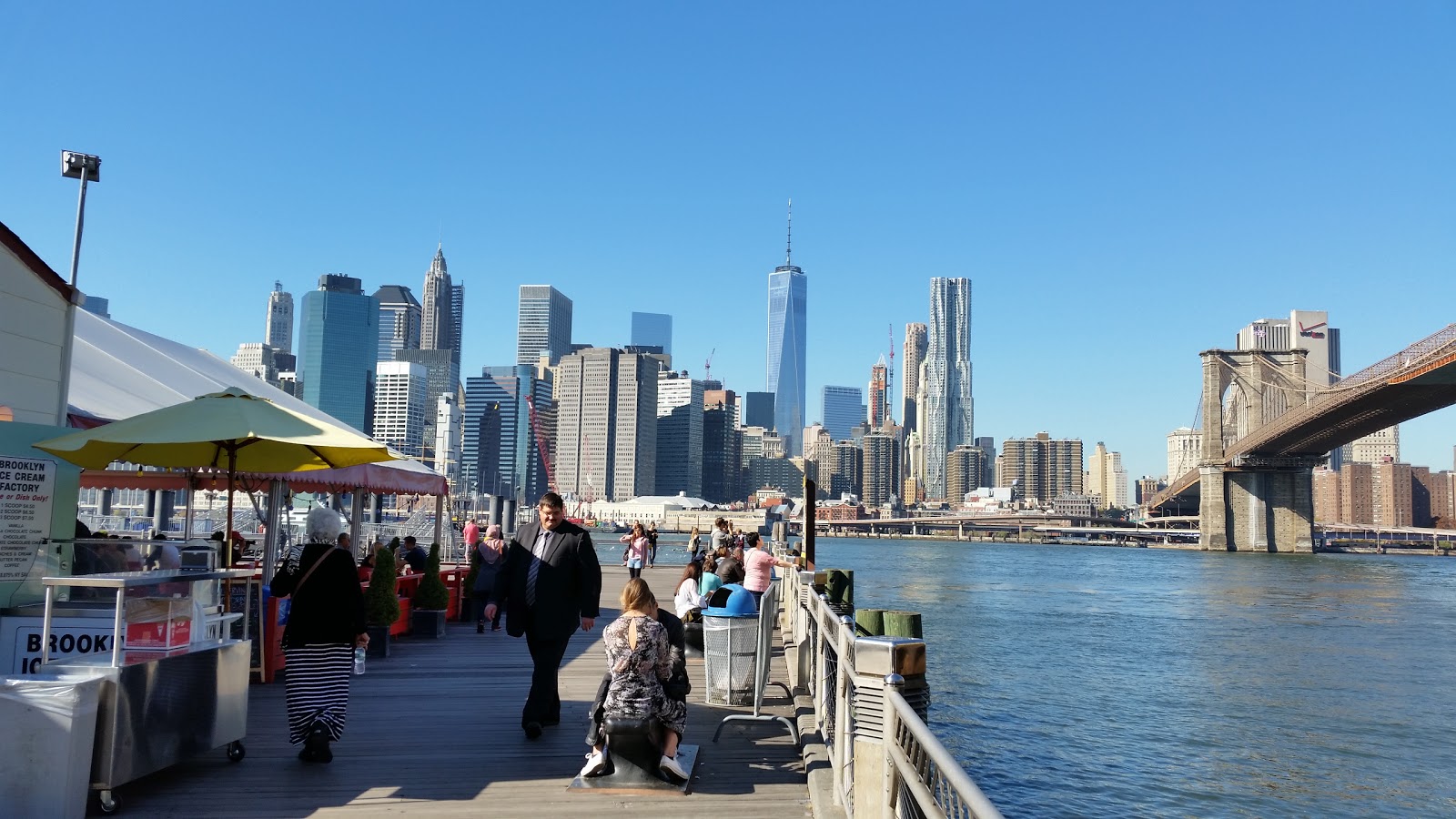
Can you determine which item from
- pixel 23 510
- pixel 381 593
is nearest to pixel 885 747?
pixel 23 510

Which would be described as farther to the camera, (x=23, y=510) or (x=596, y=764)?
(x=23, y=510)

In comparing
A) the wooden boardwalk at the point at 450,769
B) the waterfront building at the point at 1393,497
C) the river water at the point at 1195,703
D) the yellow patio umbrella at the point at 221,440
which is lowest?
the river water at the point at 1195,703

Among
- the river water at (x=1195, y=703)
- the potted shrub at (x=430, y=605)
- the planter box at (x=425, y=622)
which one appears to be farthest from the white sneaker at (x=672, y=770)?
the planter box at (x=425, y=622)

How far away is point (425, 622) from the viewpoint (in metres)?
14.2

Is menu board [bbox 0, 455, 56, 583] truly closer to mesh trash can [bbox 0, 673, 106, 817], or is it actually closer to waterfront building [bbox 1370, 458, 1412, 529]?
mesh trash can [bbox 0, 673, 106, 817]

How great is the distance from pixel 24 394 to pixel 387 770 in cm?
420

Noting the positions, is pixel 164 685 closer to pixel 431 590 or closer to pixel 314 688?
pixel 314 688

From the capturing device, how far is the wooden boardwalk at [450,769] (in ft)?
18.6

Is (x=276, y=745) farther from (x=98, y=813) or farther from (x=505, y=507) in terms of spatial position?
(x=505, y=507)

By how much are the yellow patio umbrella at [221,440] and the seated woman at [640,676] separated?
8.62ft

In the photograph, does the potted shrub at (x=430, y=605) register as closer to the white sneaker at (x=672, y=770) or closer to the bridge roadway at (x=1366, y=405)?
the white sneaker at (x=672, y=770)

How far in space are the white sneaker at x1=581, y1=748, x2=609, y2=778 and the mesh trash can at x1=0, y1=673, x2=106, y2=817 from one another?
98.5 inches

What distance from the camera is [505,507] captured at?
106 ft

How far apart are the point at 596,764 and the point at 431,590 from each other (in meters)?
8.89
